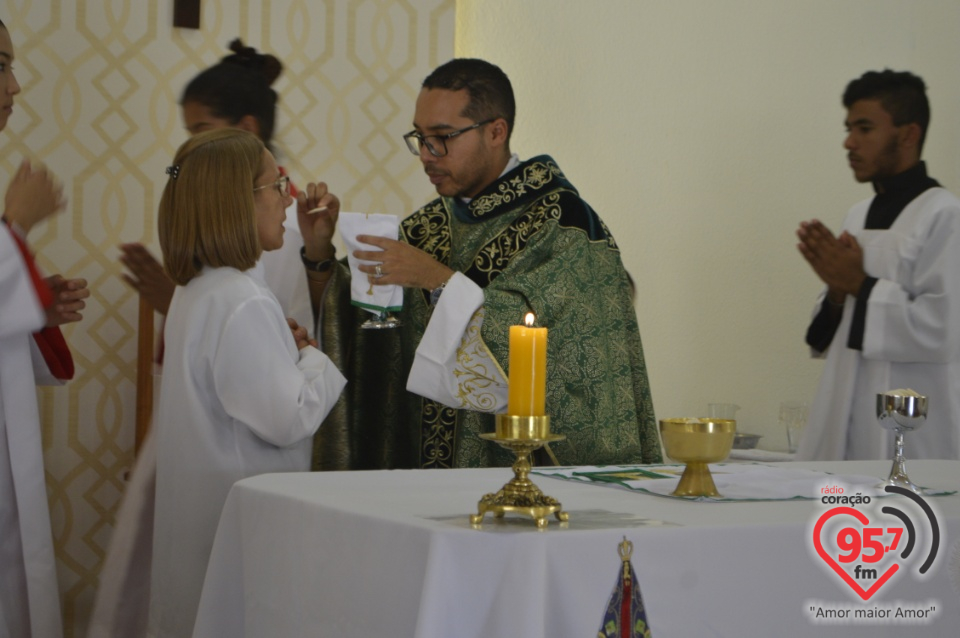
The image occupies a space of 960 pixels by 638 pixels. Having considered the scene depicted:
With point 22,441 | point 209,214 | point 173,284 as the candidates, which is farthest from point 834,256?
point 22,441

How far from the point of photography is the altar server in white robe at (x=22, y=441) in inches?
116

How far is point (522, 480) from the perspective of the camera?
154cm

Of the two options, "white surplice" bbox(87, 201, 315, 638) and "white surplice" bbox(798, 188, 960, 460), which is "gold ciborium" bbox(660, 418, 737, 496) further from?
"white surplice" bbox(798, 188, 960, 460)

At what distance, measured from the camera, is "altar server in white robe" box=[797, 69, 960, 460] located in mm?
4062

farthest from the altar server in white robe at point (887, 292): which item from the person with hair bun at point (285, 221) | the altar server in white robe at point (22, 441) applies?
the altar server in white robe at point (22, 441)

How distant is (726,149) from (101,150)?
291 cm

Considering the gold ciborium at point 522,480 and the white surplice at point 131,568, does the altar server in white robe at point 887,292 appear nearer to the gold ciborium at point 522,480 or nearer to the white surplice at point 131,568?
the white surplice at point 131,568

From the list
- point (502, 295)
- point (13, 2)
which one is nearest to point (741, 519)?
point (502, 295)

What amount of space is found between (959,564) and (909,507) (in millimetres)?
116

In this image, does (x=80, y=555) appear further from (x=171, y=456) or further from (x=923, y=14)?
(x=923, y=14)

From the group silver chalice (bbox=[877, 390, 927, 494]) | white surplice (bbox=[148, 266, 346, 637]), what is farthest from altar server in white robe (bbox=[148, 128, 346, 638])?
silver chalice (bbox=[877, 390, 927, 494])

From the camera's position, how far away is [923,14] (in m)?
5.64

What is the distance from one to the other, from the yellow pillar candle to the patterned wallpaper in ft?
10.6

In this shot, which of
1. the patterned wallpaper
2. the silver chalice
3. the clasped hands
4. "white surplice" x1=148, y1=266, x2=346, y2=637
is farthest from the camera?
the patterned wallpaper
